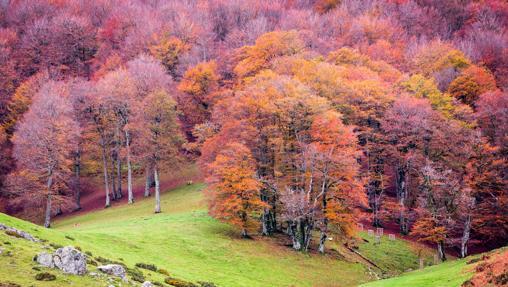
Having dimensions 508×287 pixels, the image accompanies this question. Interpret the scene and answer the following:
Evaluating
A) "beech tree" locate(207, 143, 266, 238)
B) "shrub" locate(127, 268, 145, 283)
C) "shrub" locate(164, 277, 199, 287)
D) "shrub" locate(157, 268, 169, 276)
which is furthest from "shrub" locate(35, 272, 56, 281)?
"beech tree" locate(207, 143, 266, 238)

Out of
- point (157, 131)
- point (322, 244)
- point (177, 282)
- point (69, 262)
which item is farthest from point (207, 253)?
point (157, 131)

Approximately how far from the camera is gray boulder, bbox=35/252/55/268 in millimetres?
24703

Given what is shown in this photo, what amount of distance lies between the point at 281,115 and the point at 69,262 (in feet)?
111

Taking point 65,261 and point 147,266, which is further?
point 147,266

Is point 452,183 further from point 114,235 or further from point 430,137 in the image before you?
point 114,235

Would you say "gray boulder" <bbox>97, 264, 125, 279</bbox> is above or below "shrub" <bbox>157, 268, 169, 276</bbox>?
above

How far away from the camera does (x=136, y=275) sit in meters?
29.1

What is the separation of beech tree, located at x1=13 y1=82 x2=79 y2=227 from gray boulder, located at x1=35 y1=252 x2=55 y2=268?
44.4 m

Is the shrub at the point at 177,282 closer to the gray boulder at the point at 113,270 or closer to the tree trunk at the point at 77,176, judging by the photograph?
the gray boulder at the point at 113,270

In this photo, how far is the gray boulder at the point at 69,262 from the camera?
24.7 meters

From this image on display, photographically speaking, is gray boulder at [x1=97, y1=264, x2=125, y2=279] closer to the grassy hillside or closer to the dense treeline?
the grassy hillside

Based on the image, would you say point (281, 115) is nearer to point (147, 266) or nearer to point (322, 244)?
point (322, 244)

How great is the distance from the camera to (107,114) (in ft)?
263

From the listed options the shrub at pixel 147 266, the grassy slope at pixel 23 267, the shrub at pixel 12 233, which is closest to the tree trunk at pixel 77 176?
Answer: the shrub at pixel 147 266
